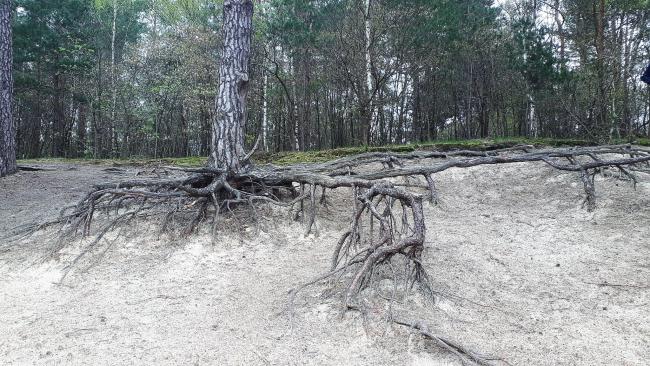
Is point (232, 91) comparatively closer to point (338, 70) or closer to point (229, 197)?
point (229, 197)

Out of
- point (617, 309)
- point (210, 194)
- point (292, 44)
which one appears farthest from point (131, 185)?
point (292, 44)

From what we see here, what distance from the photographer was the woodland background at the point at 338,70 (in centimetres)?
1323

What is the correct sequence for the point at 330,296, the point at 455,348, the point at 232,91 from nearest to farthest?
1. the point at 455,348
2. the point at 330,296
3. the point at 232,91

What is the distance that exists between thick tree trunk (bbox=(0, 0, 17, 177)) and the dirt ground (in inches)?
151

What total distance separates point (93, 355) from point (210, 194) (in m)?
2.51

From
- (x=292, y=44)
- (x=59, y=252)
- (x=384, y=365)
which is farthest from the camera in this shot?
(x=292, y=44)

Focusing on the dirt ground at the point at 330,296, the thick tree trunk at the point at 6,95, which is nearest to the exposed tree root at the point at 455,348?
the dirt ground at the point at 330,296

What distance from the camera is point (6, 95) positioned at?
28.4 feet

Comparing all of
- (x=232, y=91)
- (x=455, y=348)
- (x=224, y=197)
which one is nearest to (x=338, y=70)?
(x=232, y=91)

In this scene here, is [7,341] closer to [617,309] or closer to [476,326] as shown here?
[476,326]

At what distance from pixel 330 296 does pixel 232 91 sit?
3.16 m

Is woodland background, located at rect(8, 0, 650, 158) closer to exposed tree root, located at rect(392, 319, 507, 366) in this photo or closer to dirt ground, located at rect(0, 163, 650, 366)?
dirt ground, located at rect(0, 163, 650, 366)

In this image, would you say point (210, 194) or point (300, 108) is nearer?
point (210, 194)

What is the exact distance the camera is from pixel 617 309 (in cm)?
308
